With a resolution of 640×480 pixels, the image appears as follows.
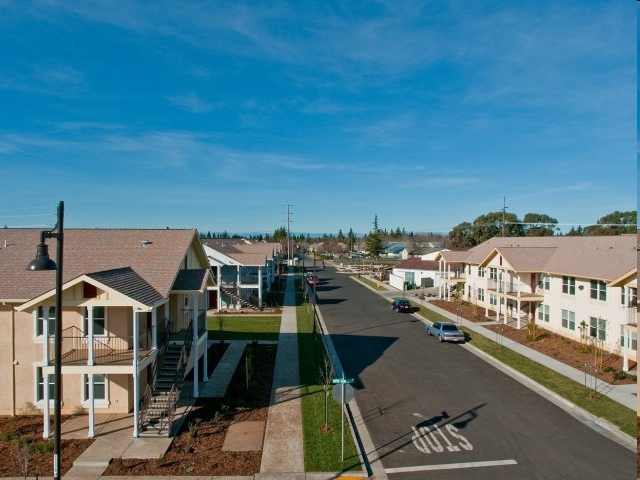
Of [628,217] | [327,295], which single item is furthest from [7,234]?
[628,217]

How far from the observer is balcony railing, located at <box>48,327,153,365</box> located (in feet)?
52.1

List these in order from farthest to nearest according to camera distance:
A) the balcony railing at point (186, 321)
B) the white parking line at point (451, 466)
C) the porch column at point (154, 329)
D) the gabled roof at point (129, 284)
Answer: the balcony railing at point (186, 321), the porch column at point (154, 329), the gabled roof at point (129, 284), the white parking line at point (451, 466)

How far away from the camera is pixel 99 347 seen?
16.5 meters

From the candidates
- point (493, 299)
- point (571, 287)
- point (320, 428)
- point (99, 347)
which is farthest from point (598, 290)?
point (99, 347)

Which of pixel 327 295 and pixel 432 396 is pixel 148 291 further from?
pixel 327 295

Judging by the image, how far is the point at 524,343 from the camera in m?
27.6

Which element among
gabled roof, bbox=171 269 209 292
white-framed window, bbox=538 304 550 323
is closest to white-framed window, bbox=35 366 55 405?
gabled roof, bbox=171 269 209 292

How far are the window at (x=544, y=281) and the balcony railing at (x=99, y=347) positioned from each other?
25.8 meters

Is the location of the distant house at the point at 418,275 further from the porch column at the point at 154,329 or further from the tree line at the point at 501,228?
the porch column at the point at 154,329

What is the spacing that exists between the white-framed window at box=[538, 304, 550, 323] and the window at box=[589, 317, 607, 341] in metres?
4.54

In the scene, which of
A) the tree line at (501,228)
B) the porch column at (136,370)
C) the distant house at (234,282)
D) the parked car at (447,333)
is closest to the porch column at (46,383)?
the porch column at (136,370)

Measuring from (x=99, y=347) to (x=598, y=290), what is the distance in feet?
81.7

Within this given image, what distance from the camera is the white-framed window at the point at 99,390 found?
16.8 meters

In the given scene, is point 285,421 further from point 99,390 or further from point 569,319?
point 569,319
